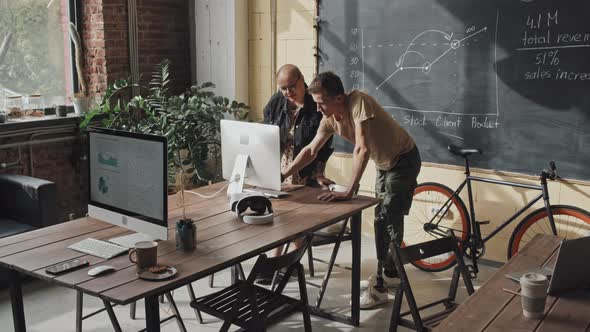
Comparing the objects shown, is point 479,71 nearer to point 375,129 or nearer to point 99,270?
point 375,129

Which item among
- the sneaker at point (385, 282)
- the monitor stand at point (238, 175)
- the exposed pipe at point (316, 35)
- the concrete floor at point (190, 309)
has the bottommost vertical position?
the concrete floor at point (190, 309)

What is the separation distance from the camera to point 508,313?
2.15m

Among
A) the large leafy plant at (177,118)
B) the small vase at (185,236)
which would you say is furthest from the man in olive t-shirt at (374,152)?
the large leafy plant at (177,118)

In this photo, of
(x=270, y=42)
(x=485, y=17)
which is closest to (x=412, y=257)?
(x=485, y=17)

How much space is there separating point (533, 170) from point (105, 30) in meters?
3.65

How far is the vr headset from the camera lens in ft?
10.3

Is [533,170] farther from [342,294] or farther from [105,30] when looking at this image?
[105,30]

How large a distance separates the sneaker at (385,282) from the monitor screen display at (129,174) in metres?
1.88

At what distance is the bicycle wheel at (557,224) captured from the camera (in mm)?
4176

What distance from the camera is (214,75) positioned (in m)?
5.88

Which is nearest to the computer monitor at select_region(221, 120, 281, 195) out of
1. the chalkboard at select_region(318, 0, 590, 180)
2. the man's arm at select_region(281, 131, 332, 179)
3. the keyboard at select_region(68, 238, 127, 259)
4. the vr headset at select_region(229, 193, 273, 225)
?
the vr headset at select_region(229, 193, 273, 225)

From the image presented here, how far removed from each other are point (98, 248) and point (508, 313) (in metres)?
1.70

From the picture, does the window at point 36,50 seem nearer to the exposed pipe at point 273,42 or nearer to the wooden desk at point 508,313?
the exposed pipe at point 273,42

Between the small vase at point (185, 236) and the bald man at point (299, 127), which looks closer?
the small vase at point (185, 236)
